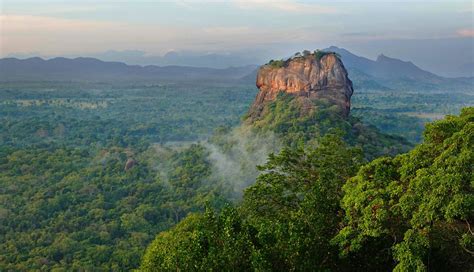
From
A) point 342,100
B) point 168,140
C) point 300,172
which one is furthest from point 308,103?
point 168,140

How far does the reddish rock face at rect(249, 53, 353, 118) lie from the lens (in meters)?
48.6

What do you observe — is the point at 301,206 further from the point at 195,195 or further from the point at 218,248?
the point at 195,195

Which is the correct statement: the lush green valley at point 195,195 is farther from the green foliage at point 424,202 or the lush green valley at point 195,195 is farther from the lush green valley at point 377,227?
the green foliage at point 424,202

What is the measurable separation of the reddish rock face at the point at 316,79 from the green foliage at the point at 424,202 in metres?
34.8

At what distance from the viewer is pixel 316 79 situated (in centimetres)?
4872

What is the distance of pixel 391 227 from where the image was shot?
12.5 m

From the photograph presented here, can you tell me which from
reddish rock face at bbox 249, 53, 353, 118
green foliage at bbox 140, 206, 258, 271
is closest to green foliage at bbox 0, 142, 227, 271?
reddish rock face at bbox 249, 53, 353, 118

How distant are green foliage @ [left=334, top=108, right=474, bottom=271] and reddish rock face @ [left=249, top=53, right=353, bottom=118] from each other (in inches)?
1369

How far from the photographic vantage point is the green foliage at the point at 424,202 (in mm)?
10883

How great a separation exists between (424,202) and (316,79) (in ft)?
125

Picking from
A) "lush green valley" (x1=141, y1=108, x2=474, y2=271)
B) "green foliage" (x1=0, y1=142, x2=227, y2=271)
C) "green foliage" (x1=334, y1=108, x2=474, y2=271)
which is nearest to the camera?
"green foliage" (x1=334, y1=108, x2=474, y2=271)

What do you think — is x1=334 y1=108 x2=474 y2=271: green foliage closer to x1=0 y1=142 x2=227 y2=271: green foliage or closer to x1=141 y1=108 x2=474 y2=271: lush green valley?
x1=141 y1=108 x2=474 y2=271: lush green valley

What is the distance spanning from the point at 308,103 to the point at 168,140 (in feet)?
170

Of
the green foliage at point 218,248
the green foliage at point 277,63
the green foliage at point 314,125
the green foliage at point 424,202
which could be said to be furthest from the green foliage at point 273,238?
the green foliage at point 277,63
